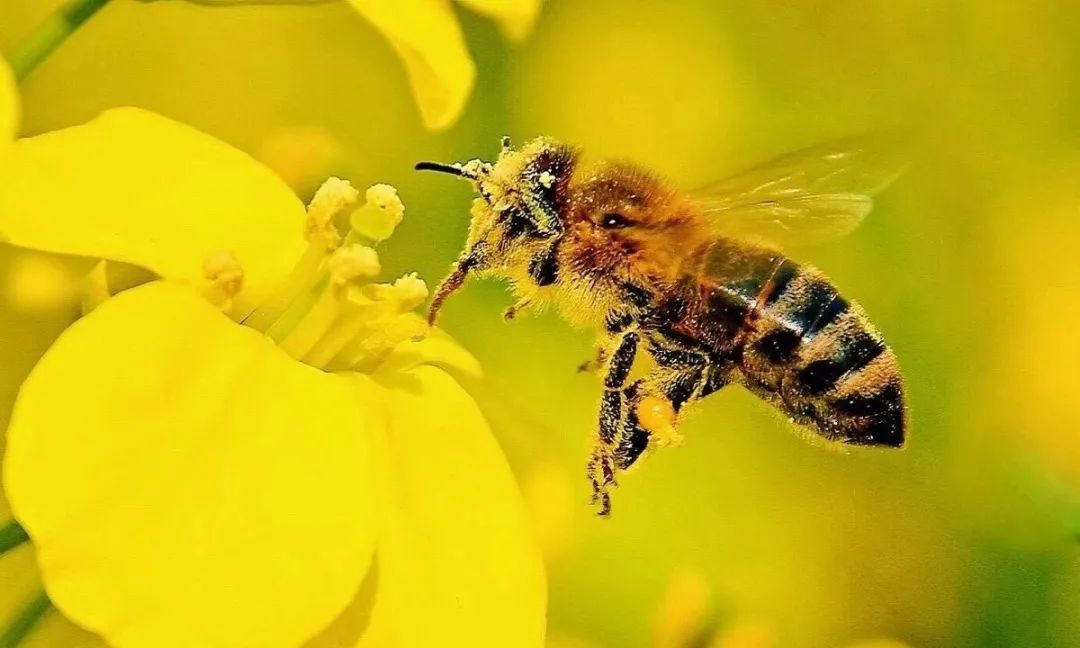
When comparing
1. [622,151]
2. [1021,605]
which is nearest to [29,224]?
[622,151]

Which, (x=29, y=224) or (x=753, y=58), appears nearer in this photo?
(x=29, y=224)

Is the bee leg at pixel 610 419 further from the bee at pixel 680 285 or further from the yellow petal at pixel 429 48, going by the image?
the yellow petal at pixel 429 48

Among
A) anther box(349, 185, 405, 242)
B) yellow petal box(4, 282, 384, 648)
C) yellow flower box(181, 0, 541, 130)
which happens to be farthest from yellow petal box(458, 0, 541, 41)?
yellow petal box(4, 282, 384, 648)

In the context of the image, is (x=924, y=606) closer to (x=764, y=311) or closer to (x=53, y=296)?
(x=764, y=311)

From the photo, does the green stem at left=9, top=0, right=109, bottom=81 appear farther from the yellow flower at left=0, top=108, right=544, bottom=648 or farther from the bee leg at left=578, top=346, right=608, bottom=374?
the bee leg at left=578, top=346, right=608, bottom=374

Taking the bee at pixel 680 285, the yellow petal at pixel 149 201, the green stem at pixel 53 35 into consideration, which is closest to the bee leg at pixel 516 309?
the bee at pixel 680 285
